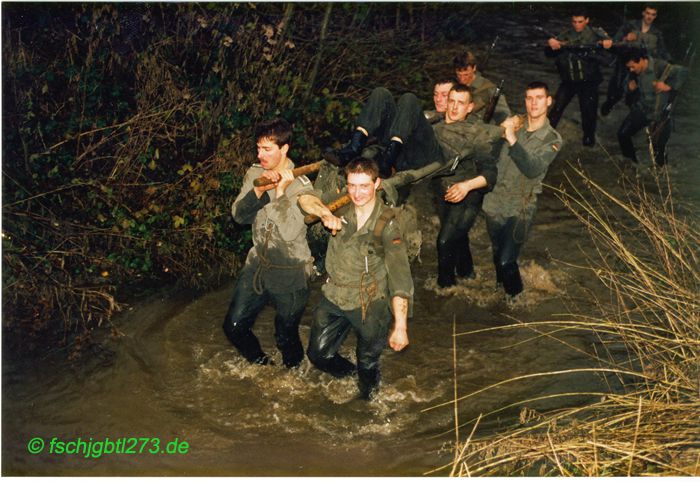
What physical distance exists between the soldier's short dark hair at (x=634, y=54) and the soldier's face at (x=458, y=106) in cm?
388

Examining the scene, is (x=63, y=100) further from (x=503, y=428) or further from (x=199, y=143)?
(x=503, y=428)

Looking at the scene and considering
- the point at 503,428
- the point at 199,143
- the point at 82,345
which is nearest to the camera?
the point at 503,428

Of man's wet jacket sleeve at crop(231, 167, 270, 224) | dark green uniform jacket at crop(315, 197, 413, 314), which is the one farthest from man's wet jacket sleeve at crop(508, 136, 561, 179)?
man's wet jacket sleeve at crop(231, 167, 270, 224)

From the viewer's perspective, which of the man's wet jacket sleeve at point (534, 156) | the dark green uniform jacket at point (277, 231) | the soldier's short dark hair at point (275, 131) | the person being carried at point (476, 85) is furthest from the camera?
the person being carried at point (476, 85)

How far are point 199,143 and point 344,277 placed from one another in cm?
385

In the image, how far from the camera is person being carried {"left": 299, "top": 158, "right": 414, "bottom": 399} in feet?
19.6

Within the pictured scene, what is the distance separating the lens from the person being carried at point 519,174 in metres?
7.72

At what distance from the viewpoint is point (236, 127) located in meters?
9.56

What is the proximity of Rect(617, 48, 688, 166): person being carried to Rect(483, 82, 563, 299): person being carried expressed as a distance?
3.57 m

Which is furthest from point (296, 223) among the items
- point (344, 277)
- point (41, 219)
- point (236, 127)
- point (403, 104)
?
point (236, 127)

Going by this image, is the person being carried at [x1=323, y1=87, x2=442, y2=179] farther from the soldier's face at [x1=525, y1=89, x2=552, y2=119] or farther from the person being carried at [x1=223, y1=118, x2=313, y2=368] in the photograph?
the person being carried at [x1=223, y1=118, x2=313, y2=368]

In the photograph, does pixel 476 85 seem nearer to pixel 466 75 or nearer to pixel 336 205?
pixel 466 75

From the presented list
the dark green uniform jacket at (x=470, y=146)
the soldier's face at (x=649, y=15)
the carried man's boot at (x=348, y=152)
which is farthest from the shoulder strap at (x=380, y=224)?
the soldier's face at (x=649, y=15)

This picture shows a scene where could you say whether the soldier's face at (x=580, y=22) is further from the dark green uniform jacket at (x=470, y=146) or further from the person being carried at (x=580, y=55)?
the dark green uniform jacket at (x=470, y=146)
